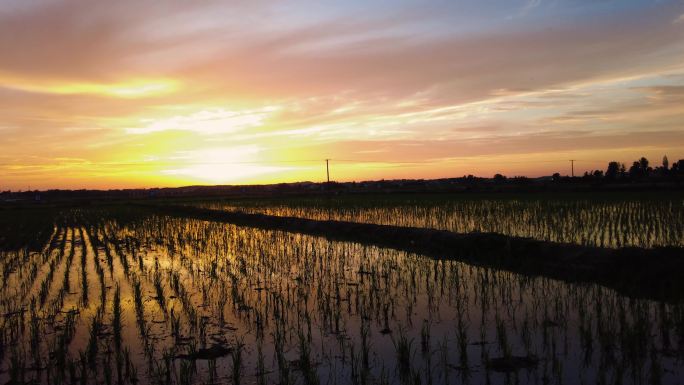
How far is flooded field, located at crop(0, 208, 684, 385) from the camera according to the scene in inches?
163

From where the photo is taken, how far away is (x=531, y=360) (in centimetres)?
425

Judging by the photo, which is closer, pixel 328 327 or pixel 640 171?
pixel 328 327

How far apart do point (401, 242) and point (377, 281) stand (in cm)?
498

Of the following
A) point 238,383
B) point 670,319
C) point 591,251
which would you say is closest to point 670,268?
point 591,251

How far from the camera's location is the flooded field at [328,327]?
4141 millimetres

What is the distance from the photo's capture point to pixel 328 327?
5441 mm

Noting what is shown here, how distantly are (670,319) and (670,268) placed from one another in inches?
86.3

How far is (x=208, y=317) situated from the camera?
6.00 meters

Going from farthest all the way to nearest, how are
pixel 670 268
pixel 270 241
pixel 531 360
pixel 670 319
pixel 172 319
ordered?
pixel 270 241, pixel 670 268, pixel 172 319, pixel 670 319, pixel 531 360

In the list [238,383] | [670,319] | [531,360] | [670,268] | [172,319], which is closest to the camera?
[238,383]

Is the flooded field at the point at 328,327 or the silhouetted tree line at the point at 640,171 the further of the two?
the silhouetted tree line at the point at 640,171

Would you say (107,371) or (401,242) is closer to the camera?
(107,371)

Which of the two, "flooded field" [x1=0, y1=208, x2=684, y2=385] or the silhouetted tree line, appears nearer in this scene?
"flooded field" [x1=0, y1=208, x2=684, y2=385]

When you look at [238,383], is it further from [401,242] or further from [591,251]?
[401,242]
